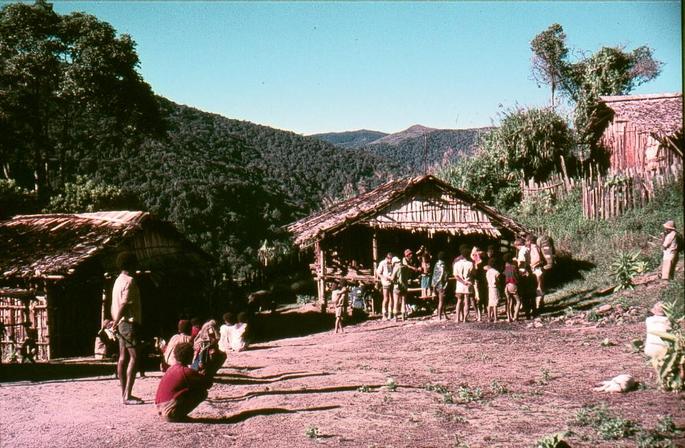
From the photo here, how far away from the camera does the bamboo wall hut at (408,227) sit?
17094mm

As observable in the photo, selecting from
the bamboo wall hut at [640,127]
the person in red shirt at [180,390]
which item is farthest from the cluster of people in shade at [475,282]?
the person in red shirt at [180,390]

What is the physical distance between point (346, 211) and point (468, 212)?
365 cm

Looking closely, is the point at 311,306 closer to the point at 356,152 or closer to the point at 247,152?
the point at 247,152

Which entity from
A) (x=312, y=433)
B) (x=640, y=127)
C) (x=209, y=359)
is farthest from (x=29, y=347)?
(x=640, y=127)

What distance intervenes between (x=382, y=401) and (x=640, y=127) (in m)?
18.2

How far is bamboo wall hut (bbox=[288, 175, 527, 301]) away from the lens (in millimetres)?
17094

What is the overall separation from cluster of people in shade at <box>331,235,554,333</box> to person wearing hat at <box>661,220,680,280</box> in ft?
8.01

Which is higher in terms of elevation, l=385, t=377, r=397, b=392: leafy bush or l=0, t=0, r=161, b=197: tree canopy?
l=0, t=0, r=161, b=197: tree canopy

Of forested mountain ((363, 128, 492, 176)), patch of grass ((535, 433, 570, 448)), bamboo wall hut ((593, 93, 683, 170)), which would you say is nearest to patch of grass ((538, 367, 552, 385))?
patch of grass ((535, 433, 570, 448))

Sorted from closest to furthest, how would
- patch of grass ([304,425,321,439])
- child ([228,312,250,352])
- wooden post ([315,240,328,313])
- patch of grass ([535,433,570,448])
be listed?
patch of grass ([535,433,570,448])
patch of grass ([304,425,321,439])
child ([228,312,250,352])
wooden post ([315,240,328,313])

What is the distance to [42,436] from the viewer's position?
6.41 meters

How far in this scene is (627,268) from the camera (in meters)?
13.7

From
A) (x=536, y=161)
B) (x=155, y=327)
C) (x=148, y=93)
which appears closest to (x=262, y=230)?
(x=148, y=93)

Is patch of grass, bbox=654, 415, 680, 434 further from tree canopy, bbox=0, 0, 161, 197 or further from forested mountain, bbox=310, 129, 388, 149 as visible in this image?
forested mountain, bbox=310, 129, 388, 149
